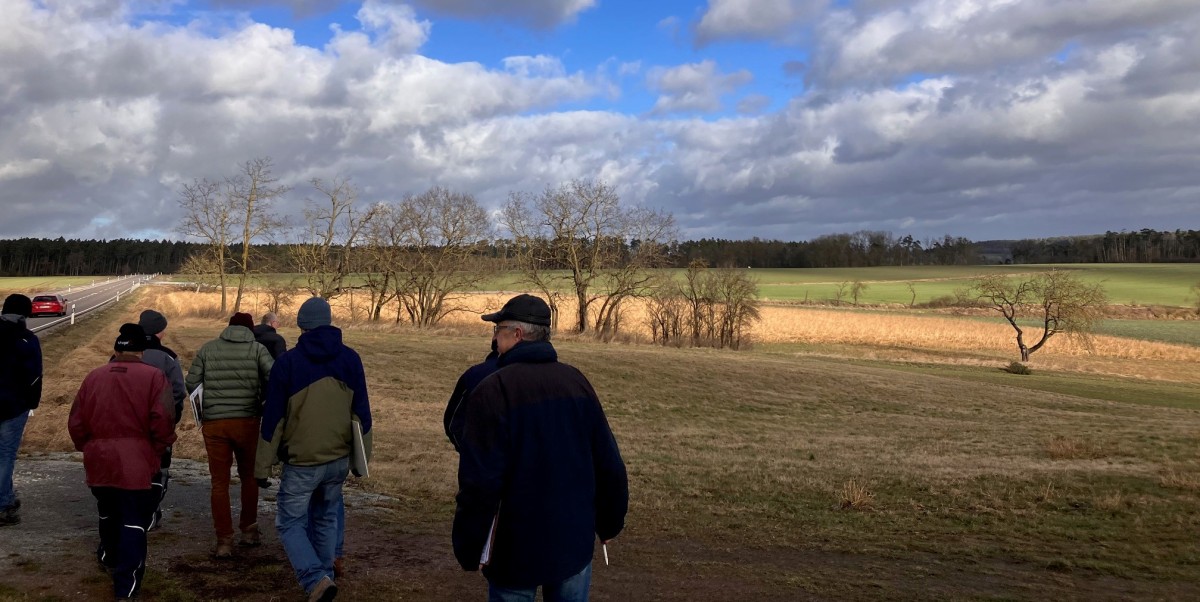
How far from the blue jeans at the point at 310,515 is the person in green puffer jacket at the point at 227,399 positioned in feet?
3.75

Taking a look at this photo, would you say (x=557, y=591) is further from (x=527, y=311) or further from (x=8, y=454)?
(x=8, y=454)

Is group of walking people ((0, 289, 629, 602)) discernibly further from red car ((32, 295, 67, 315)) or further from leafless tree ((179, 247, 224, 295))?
red car ((32, 295, 67, 315))

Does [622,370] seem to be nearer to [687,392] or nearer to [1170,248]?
[687,392]

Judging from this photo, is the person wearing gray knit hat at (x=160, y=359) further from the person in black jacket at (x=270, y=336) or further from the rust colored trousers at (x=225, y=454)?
the person in black jacket at (x=270, y=336)

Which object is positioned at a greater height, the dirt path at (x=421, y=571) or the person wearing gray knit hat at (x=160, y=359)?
the person wearing gray knit hat at (x=160, y=359)

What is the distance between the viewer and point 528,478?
3799mm

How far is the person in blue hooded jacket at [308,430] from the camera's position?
5922 millimetres

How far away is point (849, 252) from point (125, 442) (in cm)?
14587

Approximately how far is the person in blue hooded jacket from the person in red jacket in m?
0.88

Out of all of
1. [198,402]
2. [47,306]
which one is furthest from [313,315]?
[47,306]

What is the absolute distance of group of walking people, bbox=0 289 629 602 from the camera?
3797 millimetres

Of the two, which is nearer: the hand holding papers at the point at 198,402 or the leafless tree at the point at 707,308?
the hand holding papers at the point at 198,402

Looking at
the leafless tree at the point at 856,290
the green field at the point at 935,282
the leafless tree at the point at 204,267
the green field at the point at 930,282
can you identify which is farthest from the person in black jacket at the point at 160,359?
the leafless tree at the point at 856,290

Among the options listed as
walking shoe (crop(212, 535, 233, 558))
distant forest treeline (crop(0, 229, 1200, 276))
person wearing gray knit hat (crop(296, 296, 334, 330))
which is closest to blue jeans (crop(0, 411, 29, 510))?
walking shoe (crop(212, 535, 233, 558))
